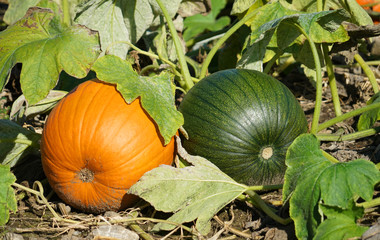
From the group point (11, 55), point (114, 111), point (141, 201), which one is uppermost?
point (11, 55)

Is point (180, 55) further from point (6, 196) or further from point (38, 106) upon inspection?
point (6, 196)

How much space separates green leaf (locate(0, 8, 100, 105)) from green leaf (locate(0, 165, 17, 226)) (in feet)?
1.13

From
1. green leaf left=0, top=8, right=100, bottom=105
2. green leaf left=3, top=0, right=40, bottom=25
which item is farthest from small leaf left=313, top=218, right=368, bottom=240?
green leaf left=3, top=0, right=40, bottom=25

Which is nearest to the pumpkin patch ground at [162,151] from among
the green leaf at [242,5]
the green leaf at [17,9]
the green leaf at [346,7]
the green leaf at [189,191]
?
the green leaf at [189,191]

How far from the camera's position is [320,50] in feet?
10.0

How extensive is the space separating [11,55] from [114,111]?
1.87 feet

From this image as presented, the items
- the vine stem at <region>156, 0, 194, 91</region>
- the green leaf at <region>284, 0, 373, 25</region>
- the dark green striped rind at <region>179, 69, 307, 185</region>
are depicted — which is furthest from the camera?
the green leaf at <region>284, 0, 373, 25</region>

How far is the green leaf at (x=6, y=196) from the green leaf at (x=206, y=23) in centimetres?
263

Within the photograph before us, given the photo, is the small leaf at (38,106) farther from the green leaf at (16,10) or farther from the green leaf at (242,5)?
the green leaf at (242,5)

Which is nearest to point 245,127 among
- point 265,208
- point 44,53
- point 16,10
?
point 265,208

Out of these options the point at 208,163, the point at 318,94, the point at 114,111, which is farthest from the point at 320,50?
the point at 114,111

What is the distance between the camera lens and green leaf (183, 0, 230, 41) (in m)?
4.59

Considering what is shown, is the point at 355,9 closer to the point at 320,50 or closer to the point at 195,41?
the point at 320,50

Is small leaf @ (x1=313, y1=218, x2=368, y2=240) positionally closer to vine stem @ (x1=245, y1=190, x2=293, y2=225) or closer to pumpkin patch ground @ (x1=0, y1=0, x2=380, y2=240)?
pumpkin patch ground @ (x1=0, y1=0, x2=380, y2=240)
